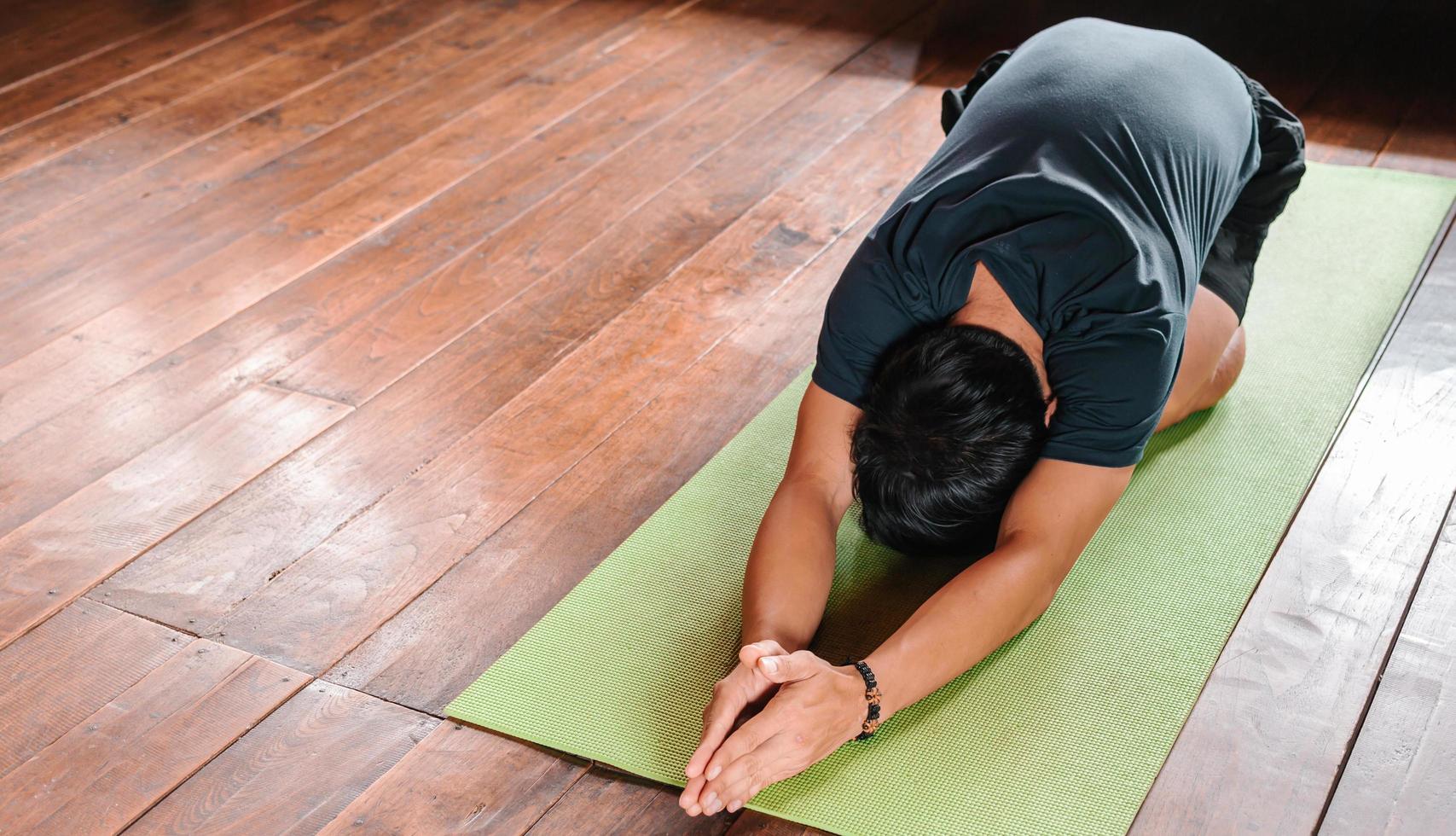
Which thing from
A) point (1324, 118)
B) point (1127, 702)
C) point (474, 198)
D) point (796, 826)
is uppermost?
point (474, 198)

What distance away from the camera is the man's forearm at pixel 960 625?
1335mm

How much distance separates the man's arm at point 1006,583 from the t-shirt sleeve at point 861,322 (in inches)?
8.8

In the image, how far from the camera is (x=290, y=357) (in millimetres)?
2193

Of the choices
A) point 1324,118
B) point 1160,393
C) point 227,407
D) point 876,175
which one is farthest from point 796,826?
point 1324,118

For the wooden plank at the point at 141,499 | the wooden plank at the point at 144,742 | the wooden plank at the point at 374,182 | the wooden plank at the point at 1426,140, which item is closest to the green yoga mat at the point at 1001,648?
the wooden plank at the point at 144,742

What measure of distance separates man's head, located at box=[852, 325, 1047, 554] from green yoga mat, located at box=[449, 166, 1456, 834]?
0.22 metres

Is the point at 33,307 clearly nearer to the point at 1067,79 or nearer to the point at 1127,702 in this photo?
the point at 1067,79

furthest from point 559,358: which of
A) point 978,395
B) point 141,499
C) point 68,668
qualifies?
point 978,395

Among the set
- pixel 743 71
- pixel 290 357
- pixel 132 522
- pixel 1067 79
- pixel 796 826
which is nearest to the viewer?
pixel 796 826

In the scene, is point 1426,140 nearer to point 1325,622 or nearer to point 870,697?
point 1325,622

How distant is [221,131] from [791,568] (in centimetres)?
224

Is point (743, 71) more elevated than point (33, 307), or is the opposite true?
point (33, 307)

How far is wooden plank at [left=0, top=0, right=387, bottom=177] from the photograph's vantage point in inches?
119

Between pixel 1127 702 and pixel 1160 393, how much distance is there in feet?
1.17
